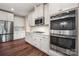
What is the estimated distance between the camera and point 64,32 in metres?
1.56

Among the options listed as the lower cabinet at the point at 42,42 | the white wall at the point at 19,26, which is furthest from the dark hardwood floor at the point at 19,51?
the white wall at the point at 19,26

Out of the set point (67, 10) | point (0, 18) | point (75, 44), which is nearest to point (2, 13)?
point (0, 18)

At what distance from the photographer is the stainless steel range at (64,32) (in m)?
1.41

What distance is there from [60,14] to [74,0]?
442 millimetres

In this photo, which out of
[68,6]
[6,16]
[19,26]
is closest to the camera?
[68,6]

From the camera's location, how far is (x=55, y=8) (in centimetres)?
189

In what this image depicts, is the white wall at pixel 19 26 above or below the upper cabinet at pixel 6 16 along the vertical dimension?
below

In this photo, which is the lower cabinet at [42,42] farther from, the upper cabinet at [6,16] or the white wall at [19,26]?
the white wall at [19,26]

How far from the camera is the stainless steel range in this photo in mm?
1406

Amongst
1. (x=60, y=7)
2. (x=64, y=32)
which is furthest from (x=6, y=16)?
(x=64, y=32)

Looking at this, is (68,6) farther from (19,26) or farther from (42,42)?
(19,26)

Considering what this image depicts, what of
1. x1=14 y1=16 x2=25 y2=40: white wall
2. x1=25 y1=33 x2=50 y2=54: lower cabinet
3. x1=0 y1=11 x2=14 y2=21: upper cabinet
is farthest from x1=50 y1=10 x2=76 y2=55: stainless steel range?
x1=14 y1=16 x2=25 y2=40: white wall

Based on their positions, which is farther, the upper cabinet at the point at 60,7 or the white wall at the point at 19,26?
the white wall at the point at 19,26

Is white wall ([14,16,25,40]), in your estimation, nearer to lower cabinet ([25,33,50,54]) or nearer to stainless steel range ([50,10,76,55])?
lower cabinet ([25,33,50,54])
